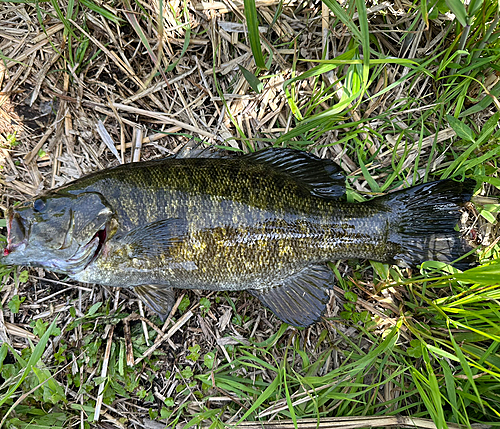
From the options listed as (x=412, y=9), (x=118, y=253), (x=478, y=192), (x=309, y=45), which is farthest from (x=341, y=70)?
(x=118, y=253)

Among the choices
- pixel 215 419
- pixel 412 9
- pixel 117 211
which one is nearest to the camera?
pixel 117 211

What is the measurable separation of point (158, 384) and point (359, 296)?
183cm

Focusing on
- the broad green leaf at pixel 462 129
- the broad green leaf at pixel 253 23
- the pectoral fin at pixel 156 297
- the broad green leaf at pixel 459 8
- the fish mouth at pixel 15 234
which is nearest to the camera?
the broad green leaf at pixel 459 8

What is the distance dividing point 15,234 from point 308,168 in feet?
7.05

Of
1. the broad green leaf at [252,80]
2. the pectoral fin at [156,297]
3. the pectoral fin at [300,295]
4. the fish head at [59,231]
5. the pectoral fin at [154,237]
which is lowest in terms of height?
the pectoral fin at [300,295]

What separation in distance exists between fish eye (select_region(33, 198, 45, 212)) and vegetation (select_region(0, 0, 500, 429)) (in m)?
0.64

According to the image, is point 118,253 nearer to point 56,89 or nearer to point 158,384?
point 158,384

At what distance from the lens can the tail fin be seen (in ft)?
8.73

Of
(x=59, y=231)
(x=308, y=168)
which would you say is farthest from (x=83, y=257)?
(x=308, y=168)

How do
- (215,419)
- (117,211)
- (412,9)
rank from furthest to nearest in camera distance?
(412,9)
(215,419)
(117,211)

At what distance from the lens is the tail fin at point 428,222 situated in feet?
8.73

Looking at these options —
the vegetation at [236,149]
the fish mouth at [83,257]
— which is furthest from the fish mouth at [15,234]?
the vegetation at [236,149]

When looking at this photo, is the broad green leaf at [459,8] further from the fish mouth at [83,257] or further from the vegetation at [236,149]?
the fish mouth at [83,257]

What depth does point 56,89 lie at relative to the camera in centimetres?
298
